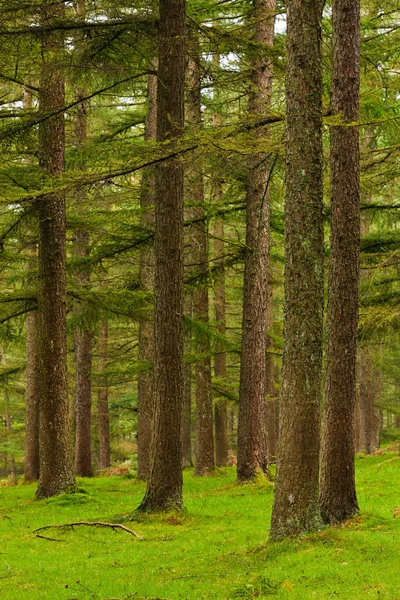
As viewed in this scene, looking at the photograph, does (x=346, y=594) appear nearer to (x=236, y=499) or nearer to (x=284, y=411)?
(x=284, y=411)

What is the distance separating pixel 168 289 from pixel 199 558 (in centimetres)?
431

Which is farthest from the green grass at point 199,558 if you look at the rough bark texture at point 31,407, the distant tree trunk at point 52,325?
the rough bark texture at point 31,407

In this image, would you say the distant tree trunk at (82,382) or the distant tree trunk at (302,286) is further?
the distant tree trunk at (82,382)

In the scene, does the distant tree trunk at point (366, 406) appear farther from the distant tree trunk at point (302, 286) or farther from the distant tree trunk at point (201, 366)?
the distant tree trunk at point (302, 286)

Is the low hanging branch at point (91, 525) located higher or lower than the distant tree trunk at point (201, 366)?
lower

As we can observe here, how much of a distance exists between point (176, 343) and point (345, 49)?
16.4ft

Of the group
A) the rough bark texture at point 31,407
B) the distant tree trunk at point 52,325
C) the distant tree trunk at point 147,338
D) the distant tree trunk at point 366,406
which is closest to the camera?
the distant tree trunk at point 52,325

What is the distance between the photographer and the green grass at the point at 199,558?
6.62 m

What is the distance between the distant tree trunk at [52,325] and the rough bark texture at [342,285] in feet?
20.5

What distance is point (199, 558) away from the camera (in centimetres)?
824

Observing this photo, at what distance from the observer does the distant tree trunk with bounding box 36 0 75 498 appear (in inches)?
551

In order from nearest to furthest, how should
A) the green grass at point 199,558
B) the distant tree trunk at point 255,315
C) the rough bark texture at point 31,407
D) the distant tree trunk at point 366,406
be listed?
the green grass at point 199,558, the distant tree trunk at point 255,315, the rough bark texture at point 31,407, the distant tree trunk at point 366,406

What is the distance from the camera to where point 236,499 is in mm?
13875

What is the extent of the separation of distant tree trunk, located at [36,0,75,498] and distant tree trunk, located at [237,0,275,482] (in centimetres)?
395
